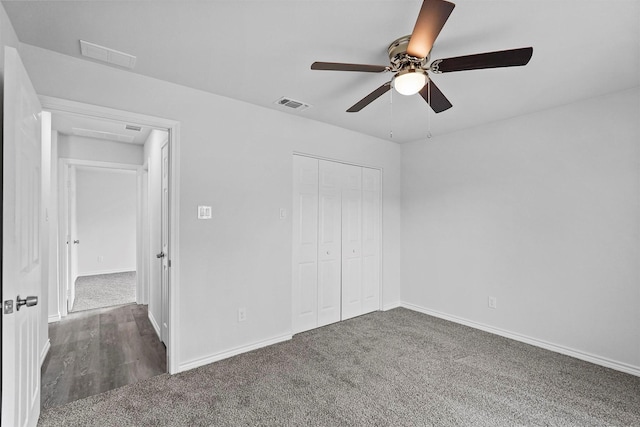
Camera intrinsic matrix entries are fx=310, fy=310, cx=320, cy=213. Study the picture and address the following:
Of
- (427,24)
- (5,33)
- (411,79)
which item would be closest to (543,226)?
(411,79)

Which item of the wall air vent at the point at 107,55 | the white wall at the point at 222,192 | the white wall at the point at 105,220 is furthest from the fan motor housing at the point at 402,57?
the white wall at the point at 105,220

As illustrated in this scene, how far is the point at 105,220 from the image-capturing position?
6992mm

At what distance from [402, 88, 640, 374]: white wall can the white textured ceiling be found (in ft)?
1.53

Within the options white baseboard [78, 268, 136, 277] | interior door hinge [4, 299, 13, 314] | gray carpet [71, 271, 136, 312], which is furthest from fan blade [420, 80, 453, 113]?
white baseboard [78, 268, 136, 277]

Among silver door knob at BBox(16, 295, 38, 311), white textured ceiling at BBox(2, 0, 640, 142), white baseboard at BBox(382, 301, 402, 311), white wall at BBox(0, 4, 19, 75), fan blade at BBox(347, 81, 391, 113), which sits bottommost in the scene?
white baseboard at BBox(382, 301, 402, 311)

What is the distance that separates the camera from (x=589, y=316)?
2.87 m

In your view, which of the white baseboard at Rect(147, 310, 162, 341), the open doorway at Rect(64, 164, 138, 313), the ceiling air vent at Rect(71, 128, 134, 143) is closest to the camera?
the white baseboard at Rect(147, 310, 162, 341)

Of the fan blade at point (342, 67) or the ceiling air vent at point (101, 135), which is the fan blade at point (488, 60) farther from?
the ceiling air vent at point (101, 135)

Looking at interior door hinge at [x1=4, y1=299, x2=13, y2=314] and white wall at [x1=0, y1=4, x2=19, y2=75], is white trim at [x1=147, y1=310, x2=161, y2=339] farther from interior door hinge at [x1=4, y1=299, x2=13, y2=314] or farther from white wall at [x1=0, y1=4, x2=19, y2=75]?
white wall at [x1=0, y1=4, x2=19, y2=75]

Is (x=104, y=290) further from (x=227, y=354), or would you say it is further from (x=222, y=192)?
(x=222, y=192)

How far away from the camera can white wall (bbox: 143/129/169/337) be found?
11.3 ft

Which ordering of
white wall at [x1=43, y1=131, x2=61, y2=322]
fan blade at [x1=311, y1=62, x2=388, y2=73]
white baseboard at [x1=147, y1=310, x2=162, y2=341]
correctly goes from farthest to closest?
white wall at [x1=43, y1=131, x2=61, y2=322] → white baseboard at [x1=147, y1=310, x2=162, y2=341] → fan blade at [x1=311, y1=62, x2=388, y2=73]

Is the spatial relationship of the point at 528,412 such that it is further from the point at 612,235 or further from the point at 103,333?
the point at 103,333

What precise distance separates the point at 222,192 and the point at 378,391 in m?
2.10
